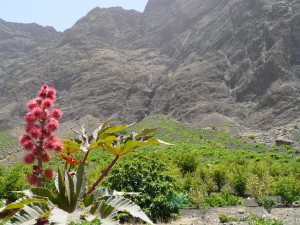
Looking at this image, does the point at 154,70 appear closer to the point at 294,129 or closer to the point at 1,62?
the point at 294,129

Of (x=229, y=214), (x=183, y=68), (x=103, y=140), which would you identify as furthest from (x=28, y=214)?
(x=183, y=68)

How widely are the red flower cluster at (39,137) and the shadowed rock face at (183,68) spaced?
7576 cm

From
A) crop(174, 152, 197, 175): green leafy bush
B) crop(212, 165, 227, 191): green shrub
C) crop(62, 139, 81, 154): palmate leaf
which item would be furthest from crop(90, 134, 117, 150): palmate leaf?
crop(174, 152, 197, 175): green leafy bush

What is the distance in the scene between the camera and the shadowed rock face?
90188mm

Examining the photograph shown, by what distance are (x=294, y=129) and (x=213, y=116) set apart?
2418 cm

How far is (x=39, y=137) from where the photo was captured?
251 cm

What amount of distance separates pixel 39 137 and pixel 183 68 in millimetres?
111114

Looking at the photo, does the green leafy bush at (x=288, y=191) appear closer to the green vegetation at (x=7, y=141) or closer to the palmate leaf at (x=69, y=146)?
the palmate leaf at (x=69, y=146)

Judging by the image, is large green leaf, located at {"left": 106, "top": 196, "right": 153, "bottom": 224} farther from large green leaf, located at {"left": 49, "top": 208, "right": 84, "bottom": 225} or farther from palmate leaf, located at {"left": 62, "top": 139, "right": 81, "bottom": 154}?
palmate leaf, located at {"left": 62, "top": 139, "right": 81, "bottom": 154}

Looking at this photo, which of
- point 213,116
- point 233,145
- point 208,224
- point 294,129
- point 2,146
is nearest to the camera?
point 208,224

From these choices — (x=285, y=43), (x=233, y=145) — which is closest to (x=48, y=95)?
(x=233, y=145)

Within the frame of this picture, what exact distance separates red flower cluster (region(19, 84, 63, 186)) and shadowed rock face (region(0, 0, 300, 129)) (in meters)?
75.8

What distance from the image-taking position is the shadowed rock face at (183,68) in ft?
296

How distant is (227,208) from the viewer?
11617 millimetres
